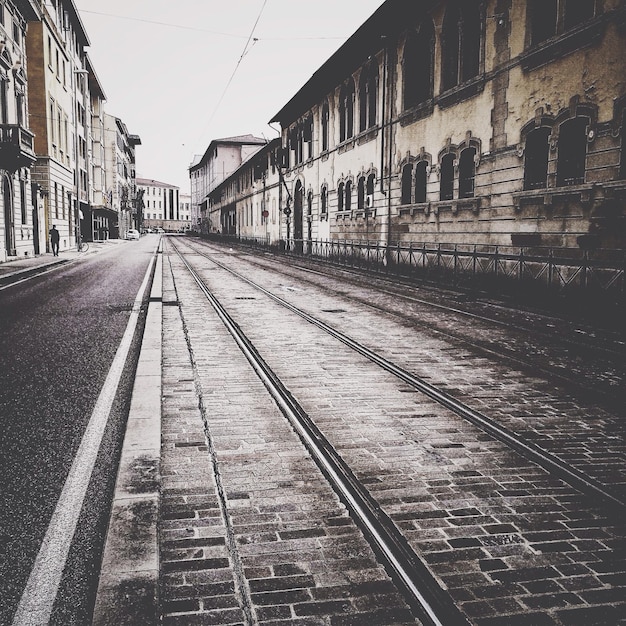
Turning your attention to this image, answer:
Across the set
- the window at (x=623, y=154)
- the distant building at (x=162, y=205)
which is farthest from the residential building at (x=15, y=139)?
the distant building at (x=162, y=205)

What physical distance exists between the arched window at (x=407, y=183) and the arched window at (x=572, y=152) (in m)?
9.01

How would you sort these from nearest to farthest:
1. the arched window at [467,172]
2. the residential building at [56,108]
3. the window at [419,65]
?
1. the arched window at [467,172]
2. the window at [419,65]
3. the residential building at [56,108]

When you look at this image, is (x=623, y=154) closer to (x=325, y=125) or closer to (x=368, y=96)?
(x=368, y=96)

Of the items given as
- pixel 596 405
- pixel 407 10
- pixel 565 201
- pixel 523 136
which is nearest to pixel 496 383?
pixel 596 405

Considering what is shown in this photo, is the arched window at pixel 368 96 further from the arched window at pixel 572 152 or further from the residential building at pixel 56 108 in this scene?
the residential building at pixel 56 108

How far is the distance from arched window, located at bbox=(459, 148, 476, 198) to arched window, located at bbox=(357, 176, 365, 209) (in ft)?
30.9

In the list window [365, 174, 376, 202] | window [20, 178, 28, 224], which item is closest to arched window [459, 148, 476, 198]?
window [365, 174, 376, 202]

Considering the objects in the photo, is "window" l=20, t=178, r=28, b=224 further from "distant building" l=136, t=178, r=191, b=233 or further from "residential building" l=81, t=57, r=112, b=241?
"distant building" l=136, t=178, r=191, b=233

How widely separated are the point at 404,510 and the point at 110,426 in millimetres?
2623

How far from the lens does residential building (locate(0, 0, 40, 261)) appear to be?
2591cm

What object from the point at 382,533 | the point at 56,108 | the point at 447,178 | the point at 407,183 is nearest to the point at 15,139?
the point at 56,108

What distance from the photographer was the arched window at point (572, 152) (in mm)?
14336

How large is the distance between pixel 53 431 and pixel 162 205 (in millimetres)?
175162

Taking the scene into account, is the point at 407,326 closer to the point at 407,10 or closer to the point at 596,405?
the point at 596,405
